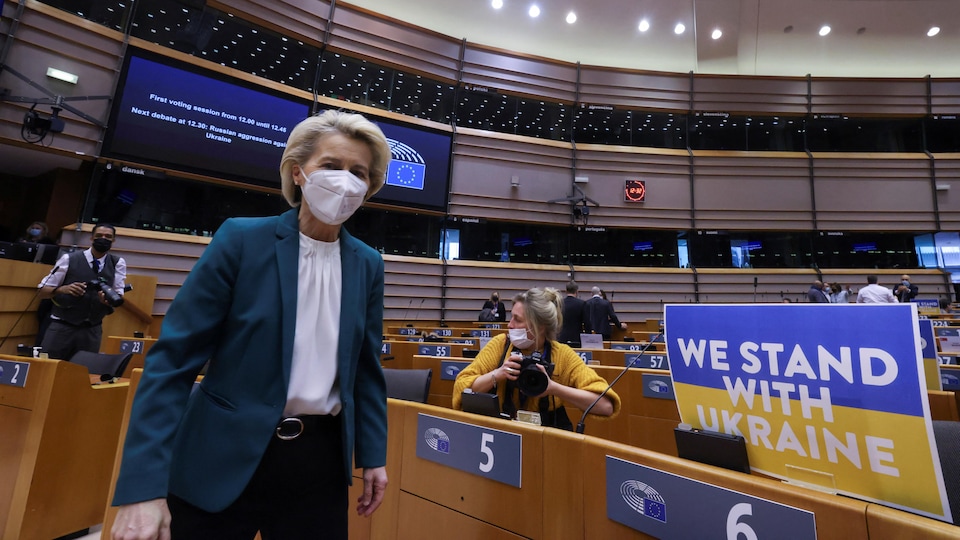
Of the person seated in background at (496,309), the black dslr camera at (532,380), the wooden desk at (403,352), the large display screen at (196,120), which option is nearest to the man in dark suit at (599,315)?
the person seated in background at (496,309)

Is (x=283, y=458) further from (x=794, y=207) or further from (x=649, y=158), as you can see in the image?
(x=794, y=207)

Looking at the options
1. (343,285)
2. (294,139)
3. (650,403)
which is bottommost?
(650,403)

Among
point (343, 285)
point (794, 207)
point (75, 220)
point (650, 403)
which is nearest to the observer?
point (343, 285)

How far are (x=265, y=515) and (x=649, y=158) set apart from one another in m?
12.3

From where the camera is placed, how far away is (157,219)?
25.3 feet

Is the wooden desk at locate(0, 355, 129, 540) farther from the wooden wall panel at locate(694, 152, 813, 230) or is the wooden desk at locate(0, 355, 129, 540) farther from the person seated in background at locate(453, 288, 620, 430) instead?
the wooden wall panel at locate(694, 152, 813, 230)

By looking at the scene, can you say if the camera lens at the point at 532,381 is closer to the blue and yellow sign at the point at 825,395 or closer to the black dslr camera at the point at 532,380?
the black dslr camera at the point at 532,380

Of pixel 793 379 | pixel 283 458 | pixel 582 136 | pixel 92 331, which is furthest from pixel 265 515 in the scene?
pixel 582 136

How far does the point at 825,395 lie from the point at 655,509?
0.41 m

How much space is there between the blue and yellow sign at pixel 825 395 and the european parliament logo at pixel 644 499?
8.3 inches

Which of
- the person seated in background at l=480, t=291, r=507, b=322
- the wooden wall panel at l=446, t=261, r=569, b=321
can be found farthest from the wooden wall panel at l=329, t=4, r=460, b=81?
the person seated in background at l=480, t=291, r=507, b=322

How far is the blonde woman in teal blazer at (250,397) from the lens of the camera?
2.44ft

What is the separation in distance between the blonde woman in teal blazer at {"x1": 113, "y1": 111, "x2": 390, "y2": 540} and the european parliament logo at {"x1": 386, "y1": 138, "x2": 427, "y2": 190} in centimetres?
891

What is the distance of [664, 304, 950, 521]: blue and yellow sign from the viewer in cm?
71
